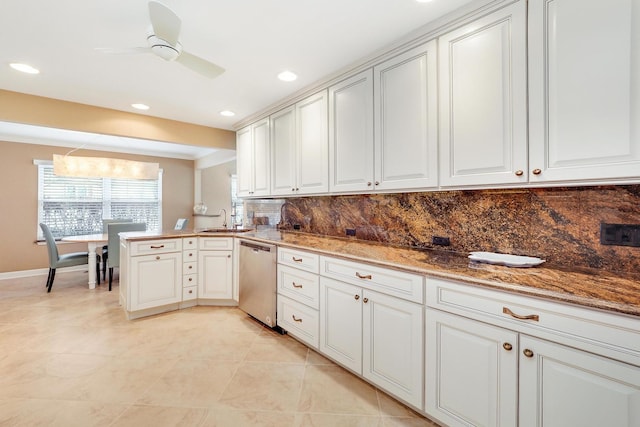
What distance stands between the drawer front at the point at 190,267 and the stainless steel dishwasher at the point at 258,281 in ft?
2.01

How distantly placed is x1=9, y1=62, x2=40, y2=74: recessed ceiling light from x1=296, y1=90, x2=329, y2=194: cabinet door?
87.3 inches

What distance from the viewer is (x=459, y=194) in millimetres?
2027

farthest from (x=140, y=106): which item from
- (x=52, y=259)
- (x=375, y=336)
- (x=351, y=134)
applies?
(x=375, y=336)

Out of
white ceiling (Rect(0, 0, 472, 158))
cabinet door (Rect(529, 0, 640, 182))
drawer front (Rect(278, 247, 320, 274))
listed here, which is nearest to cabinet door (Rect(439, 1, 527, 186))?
cabinet door (Rect(529, 0, 640, 182))

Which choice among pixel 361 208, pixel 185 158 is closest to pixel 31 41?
pixel 361 208

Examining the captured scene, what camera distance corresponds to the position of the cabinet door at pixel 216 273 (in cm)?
344

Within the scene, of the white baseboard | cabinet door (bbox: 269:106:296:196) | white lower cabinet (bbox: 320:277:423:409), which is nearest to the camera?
white lower cabinet (bbox: 320:277:423:409)

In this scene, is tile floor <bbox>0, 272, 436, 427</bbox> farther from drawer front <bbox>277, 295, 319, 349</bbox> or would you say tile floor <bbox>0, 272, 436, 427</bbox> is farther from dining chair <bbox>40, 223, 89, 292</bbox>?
dining chair <bbox>40, 223, 89, 292</bbox>

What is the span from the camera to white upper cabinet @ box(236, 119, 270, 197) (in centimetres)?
350

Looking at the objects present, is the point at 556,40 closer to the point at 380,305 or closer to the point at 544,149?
the point at 544,149

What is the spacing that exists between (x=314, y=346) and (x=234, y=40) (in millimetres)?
2325

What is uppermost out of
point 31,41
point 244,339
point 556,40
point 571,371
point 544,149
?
point 31,41

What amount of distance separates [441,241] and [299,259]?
109 centimetres

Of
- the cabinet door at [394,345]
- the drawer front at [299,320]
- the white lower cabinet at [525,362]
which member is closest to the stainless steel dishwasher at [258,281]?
the drawer front at [299,320]
